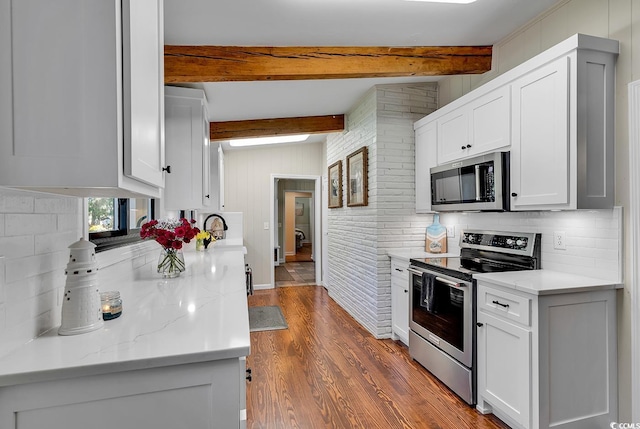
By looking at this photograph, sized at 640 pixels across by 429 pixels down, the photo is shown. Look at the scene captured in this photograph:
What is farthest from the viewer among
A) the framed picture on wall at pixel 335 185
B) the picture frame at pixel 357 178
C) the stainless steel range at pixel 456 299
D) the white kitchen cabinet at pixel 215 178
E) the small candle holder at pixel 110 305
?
the framed picture on wall at pixel 335 185


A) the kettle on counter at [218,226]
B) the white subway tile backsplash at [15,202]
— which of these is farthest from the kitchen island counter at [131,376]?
the kettle on counter at [218,226]

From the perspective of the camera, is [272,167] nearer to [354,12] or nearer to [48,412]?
[354,12]

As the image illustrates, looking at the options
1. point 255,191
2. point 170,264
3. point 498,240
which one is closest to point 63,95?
point 170,264

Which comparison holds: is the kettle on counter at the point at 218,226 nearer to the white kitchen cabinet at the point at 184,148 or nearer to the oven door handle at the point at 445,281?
the white kitchen cabinet at the point at 184,148

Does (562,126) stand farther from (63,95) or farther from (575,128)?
(63,95)

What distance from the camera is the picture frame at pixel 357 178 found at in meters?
3.75

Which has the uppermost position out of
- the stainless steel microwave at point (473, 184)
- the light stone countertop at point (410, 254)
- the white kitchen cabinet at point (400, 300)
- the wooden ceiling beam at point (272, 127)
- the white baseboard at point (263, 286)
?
the wooden ceiling beam at point (272, 127)

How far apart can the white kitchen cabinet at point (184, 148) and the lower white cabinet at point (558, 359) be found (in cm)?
224

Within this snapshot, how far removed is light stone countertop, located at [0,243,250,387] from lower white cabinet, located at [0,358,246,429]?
0.04 m

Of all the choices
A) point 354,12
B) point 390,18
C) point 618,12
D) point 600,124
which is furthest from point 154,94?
point 618,12

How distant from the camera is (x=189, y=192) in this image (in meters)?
2.65

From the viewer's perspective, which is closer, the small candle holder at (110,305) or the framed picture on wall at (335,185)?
the small candle holder at (110,305)

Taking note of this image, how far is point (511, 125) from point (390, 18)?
3.47 feet

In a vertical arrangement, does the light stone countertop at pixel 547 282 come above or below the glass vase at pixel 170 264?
below
